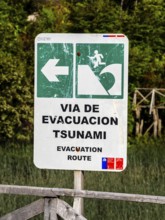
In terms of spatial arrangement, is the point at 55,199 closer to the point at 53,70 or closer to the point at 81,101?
the point at 81,101

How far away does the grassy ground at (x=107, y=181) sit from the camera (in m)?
6.50

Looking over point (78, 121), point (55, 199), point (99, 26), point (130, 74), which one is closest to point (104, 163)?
point (78, 121)

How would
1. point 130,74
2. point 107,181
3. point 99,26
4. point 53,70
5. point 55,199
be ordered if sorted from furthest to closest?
point 99,26, point 130,74, point 107,181, point 53,70, point 55,199

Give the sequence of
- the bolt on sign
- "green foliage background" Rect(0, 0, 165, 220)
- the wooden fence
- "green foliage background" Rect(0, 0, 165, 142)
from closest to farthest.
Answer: the wooden fence, the bolt on sign, "green foliage background" Rect(0, 0, 165, 220), "green foliage background" Rect(0, 0, 165, 142)

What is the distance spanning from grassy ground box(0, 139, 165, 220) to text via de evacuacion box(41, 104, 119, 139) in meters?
1.67

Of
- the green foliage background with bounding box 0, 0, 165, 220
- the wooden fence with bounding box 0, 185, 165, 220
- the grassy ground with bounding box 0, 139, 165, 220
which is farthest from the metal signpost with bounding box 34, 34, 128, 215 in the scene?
the green foliage background with bounding box 0, 0, 165, 220

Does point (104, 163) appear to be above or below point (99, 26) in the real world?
below

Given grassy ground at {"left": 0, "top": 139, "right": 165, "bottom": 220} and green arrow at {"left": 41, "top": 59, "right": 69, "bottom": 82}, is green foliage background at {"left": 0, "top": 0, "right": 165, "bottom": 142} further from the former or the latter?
green arrow at {"left": 41, "top": 59, "right": 69, "bottom": 82}

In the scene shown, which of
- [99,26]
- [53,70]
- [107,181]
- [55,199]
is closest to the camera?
[55,199]

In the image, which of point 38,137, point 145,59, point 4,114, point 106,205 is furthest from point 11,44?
point 38,137

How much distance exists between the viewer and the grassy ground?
6499mm

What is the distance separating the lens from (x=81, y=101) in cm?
467

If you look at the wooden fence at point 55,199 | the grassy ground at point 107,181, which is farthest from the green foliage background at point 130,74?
the wooden fence at point 55,199

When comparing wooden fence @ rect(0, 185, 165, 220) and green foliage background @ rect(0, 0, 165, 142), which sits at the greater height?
green foliage background @ rect(0, 0, 165, 142)
